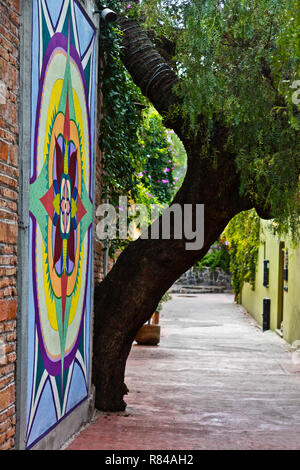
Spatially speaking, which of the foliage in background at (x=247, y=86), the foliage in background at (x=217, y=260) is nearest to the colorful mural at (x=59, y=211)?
the foliage in background at (x=247, y=86)

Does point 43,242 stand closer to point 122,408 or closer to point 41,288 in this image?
point 41,288

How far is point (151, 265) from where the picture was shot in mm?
6898

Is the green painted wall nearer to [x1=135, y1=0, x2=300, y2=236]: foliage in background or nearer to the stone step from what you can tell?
[x1=135, y1=0, x2=300, y2=236]: foliage in background

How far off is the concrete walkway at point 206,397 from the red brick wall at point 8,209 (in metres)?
1.73

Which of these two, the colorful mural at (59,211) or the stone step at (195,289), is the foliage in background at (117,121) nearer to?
the colorful mural at (59,211)

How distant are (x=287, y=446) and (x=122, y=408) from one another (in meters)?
2.00

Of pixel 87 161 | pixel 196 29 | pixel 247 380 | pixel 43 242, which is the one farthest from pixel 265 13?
pixel 247 380

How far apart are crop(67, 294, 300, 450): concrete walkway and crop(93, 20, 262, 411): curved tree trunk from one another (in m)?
0.59

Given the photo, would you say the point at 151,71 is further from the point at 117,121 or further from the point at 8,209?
the point at 8,209

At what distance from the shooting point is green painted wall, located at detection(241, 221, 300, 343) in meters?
12.9

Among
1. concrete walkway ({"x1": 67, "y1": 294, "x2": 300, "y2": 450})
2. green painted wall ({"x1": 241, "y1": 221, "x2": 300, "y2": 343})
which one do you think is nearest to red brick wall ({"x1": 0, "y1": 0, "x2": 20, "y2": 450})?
concrete walkway ({"x1": 67, "y1": 294, "x2": 300, "y2": 450})

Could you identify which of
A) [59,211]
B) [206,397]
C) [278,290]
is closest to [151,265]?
[59,211]

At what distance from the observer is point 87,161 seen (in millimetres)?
6336

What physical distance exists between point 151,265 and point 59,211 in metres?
1.88
